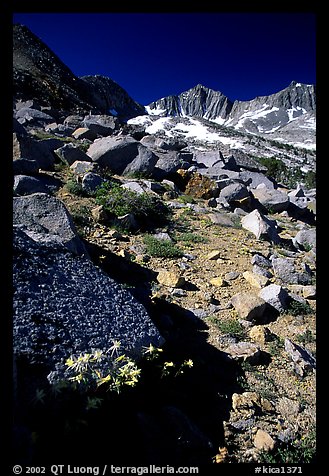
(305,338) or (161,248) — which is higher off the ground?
(161,248)

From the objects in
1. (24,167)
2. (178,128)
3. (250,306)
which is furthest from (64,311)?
(178,128)

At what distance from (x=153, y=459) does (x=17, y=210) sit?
3.76 metres

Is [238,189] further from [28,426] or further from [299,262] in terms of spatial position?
[28,426]

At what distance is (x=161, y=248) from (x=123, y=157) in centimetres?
614

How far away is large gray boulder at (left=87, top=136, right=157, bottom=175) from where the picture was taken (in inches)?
421

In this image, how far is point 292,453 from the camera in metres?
2.29

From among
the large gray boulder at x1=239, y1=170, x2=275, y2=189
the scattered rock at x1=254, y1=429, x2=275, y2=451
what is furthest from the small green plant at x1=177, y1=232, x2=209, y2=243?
the large gray boulder at x1=239, y1=170, x2=275, y2=189

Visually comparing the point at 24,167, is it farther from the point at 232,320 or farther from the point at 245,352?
the point at 245,352

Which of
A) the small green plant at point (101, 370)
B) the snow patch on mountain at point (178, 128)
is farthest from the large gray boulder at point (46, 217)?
the snow patch on mountain at point (178, 128)

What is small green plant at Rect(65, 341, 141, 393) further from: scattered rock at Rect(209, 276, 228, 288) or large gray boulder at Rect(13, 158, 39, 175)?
large gray boulder at Rect(13, 158, 39, 175)

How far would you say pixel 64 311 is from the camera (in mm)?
2377

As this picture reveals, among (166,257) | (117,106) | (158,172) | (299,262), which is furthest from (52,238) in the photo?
(117,106)

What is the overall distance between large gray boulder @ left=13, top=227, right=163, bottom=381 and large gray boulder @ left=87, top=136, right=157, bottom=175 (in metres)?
8.17

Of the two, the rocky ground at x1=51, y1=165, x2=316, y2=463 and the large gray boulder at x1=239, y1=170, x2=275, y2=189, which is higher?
the large gray boulder at x1=239, y1=170, x2=275, y2=189
